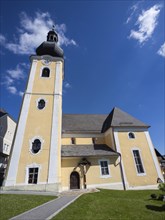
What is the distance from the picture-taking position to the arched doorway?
1483 centimetres

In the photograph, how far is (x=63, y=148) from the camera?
56.5 ft

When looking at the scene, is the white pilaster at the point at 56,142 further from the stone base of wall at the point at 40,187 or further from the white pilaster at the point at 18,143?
the white pilaster at the point at 18,143

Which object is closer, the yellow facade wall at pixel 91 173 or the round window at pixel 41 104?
the yellow facade wall at pixel 91 173

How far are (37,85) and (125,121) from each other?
13095mm

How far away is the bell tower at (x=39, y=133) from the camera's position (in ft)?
40.3

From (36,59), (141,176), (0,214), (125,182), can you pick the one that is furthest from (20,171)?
(36,59)

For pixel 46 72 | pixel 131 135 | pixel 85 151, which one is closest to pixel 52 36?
pixel 46 72

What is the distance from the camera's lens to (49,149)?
44.6 feet

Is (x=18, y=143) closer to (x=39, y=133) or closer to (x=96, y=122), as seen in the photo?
(x=39, y=133)

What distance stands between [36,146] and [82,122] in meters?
9.76

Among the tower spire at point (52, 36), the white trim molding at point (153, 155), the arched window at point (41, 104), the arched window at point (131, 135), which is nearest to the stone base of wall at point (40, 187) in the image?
the arched window at point (41, 104)

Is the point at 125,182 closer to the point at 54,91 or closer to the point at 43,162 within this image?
the point at 43,162

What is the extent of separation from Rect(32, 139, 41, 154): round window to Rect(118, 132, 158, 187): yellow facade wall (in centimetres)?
1001

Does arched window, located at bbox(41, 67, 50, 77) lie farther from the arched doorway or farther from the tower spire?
the arched doorway
